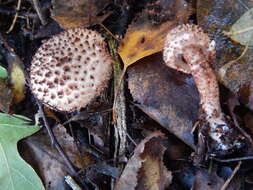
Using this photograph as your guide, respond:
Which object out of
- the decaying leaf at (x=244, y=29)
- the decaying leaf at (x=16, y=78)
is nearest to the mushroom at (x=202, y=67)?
the decaying leaf at (x=244, y=29)

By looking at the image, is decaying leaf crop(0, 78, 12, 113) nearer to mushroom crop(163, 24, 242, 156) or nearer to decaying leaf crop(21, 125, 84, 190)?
decaying leaf crop(21, 125, 84, 190)

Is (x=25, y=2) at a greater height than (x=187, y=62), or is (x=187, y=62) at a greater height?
(x=25, y=2)

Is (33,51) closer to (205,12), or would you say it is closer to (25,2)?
(25,2)

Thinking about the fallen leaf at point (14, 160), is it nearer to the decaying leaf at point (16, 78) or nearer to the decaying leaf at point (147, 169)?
the decaying leaf at point (16, 78)

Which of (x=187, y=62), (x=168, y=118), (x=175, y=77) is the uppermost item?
(x=187, y=62)

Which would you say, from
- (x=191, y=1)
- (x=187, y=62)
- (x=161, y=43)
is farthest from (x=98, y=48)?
(x=191, y=1)

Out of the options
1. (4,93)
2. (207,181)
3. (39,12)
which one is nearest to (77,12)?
(39,12)

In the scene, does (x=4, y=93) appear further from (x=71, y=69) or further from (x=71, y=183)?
(x=71, y=183)
